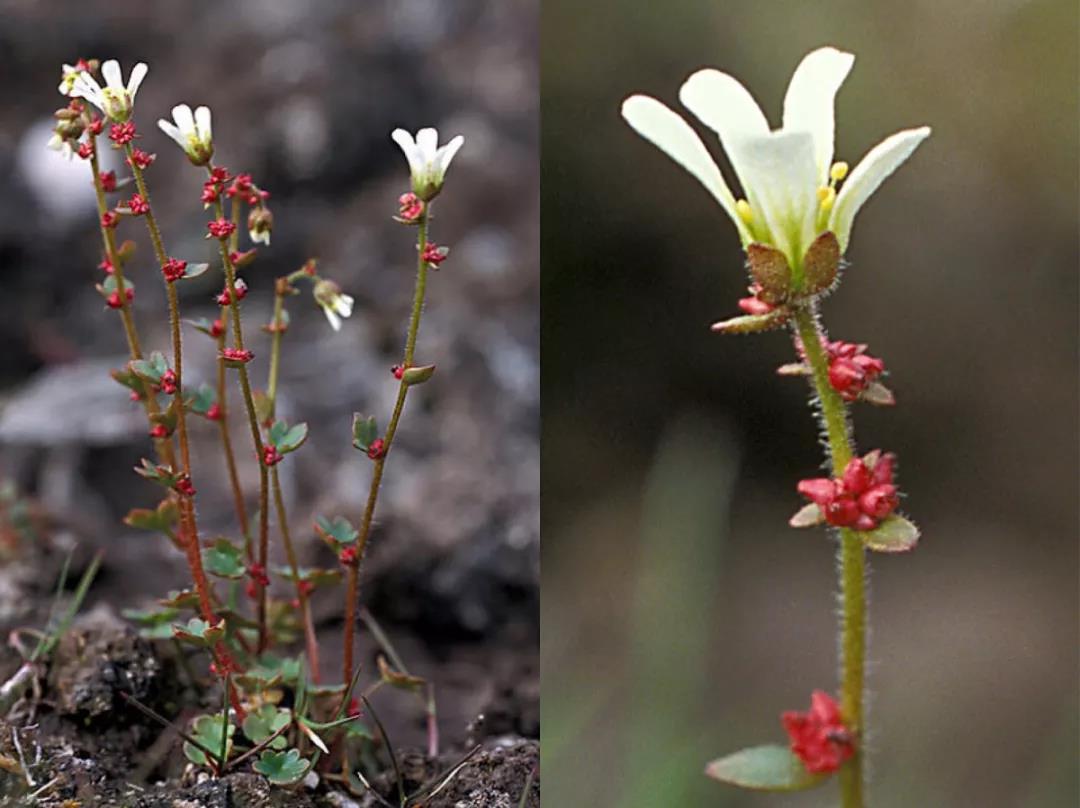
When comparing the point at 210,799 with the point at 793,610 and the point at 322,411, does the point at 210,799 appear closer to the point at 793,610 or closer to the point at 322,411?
the point at 322,411

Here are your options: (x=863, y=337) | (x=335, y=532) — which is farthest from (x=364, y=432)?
(x=863, y=337)

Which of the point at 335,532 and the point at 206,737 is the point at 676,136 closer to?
the point at 335,532

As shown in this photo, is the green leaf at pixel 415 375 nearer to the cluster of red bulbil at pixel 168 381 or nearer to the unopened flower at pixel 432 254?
the unopened flower at pixel 432 254

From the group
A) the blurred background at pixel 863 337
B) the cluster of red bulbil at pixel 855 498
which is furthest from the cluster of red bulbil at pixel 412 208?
the blurred background at pixel 863 337

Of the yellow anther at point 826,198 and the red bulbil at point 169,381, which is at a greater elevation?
the yellow anther at point 826,198

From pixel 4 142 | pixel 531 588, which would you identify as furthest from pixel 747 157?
pixel 4 142
